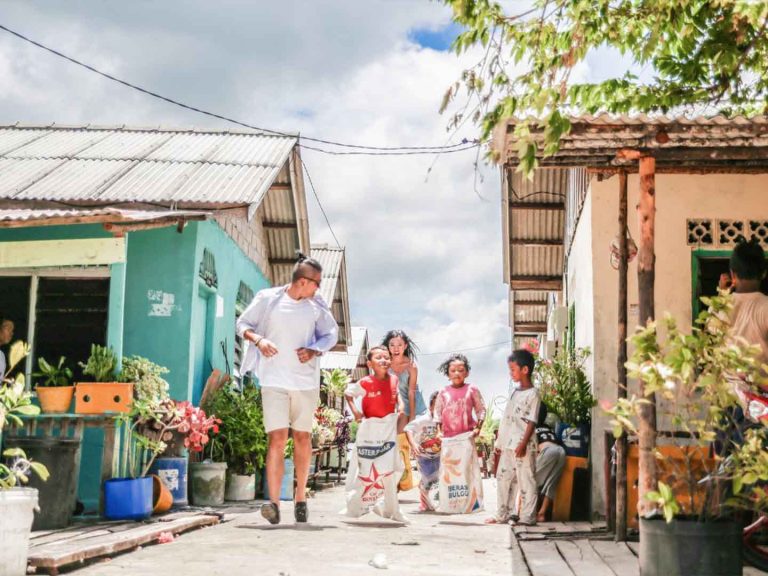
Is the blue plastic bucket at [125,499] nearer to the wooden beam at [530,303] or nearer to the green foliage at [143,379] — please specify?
the green foliage at [143,379]

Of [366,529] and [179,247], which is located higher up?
[179,247]

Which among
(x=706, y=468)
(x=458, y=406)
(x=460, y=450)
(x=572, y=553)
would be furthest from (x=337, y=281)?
(x=706, y=468)

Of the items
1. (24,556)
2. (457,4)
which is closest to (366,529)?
(24,556)

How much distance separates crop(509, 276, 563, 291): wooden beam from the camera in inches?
650

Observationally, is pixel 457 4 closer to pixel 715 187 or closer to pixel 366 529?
pixel 715 187

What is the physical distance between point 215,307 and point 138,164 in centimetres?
218

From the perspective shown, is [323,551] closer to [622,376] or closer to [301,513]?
[301,513]

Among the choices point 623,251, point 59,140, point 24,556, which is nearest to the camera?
point 24,556

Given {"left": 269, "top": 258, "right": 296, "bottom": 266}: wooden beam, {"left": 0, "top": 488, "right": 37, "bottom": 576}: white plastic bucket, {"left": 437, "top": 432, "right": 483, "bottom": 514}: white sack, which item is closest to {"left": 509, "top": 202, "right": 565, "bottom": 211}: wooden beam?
{"left": 269, "top": 258, "right": 296, "bottom": 266}: wooden beam

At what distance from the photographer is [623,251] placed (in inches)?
259

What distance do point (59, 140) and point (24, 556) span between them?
33.0 ft

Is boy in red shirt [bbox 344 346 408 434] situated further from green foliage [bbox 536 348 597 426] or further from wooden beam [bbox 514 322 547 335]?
wooden beam [bbox 514 322 547 335]

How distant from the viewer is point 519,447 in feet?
27.1

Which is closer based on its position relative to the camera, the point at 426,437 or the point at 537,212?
the point at 426,437
